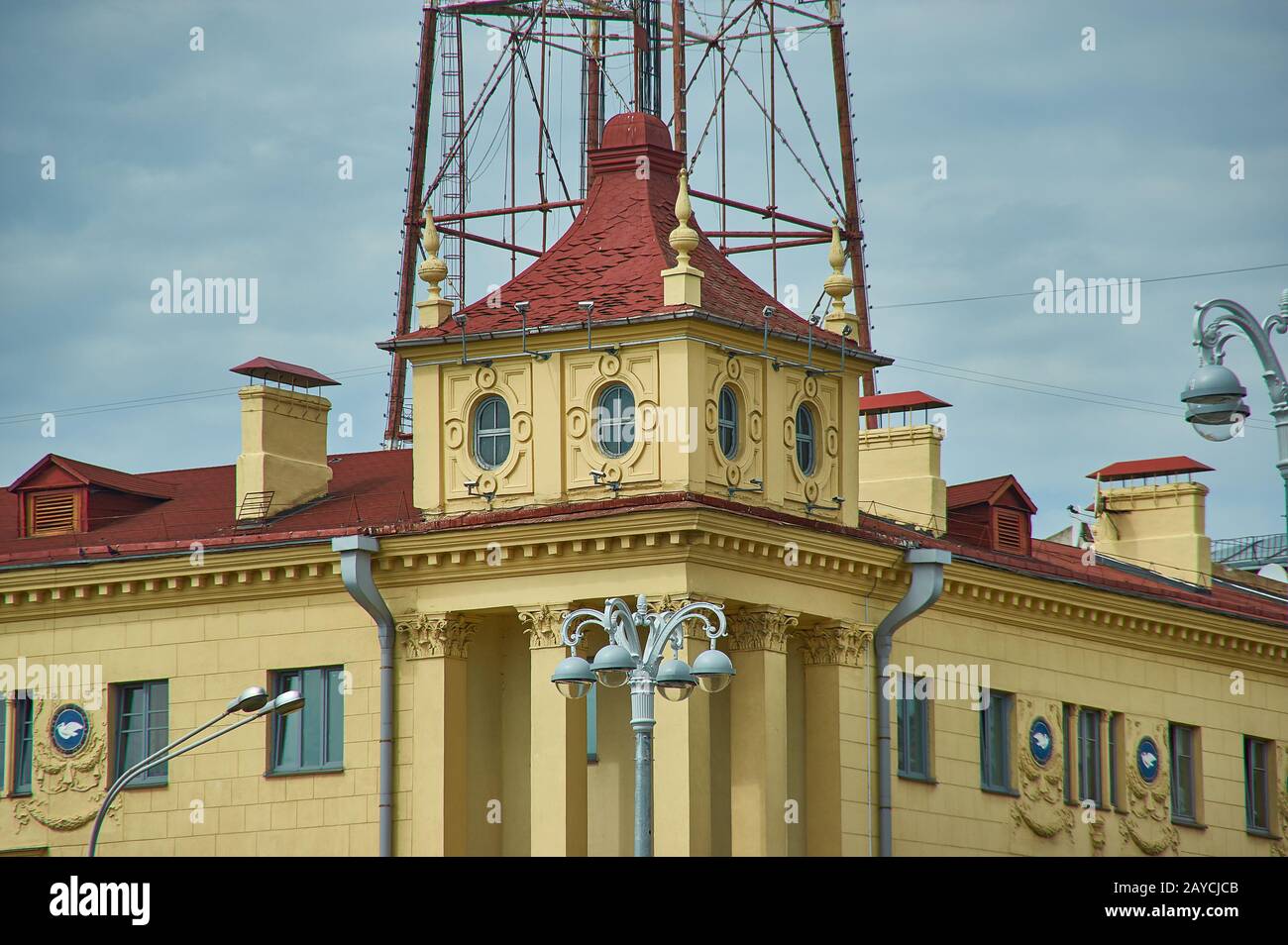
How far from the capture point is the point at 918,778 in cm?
4872

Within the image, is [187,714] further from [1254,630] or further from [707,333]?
[1254,630]

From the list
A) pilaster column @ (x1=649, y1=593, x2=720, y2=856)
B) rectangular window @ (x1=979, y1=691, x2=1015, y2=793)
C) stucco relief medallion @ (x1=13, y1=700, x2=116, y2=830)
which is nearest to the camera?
pilaster column @ (x1=649, y1=593, x2=720, y2=856)

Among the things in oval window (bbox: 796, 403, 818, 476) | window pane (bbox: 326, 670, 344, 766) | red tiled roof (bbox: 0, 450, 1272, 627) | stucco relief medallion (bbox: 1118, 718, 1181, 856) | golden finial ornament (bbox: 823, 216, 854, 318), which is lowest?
stucco relief medallion (bbox: 1118, 718, 1181, 856)

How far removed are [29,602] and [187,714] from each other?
369cm

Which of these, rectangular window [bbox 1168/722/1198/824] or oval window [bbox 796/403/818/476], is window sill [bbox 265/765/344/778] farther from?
rectangular window [bbox 1168/722/1198/824]

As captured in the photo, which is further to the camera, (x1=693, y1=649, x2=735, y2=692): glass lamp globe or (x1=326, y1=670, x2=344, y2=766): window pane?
(x1=326, y1=670, x2=344, y2=766): window pane

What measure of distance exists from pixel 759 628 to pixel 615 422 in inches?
157

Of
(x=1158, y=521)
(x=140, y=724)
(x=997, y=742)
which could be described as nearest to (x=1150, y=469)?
(x=1158, y=521)

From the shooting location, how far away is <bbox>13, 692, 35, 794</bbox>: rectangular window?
161 ft

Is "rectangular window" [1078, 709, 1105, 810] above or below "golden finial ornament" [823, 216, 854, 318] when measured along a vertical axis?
below

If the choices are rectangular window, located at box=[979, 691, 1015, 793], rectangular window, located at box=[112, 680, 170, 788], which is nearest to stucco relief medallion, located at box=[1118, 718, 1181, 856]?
rectangular window, located at box=[979, 691, 1015, 793]

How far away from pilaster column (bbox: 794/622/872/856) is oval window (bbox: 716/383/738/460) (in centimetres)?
344

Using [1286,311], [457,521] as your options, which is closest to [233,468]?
[457,521]

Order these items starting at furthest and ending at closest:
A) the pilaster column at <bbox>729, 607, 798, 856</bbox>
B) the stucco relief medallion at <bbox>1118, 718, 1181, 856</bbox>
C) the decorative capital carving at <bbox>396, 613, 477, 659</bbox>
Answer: the stucco relief medallion at <bbox>1118, 718, 1181, 856</bbox>
the decorative capital carving at <bbox>396, 613, 477, 659</bbox>
the pilaster column at <bbox>729, 607, 798, 856</bbox>
